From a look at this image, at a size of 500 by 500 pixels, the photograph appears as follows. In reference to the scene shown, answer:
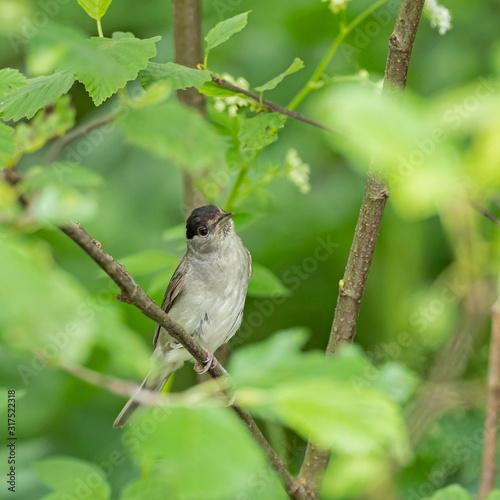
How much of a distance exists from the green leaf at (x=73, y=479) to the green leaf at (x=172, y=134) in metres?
1.08

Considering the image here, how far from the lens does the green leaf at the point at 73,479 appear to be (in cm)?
173

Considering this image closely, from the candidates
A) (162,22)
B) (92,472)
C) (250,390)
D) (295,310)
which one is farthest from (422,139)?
(162,22)

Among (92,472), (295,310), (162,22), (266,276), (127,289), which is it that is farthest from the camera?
(162,22)

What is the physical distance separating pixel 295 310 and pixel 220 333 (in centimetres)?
126

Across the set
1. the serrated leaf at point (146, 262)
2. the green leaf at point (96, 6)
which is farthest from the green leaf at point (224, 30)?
the serrated leaf at point (146, 262)

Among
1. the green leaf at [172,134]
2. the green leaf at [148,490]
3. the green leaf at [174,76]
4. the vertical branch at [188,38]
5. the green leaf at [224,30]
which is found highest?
the vertical branch at [188,38]

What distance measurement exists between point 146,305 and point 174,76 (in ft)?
2.23

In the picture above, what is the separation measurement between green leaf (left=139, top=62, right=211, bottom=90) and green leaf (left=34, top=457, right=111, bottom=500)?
101 centimetres

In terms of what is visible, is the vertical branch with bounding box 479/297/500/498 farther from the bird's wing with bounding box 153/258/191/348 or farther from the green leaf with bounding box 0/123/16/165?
the bird's wing with bounding box 153/258/191/348

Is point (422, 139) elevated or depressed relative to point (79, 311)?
elevated

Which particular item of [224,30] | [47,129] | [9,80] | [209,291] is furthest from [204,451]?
[209,291]

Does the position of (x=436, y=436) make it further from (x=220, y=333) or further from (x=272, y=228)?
(x=272, y=228)

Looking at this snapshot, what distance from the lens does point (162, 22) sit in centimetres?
536

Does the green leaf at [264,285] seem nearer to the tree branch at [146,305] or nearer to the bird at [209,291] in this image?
the tree branch at [146,305]
